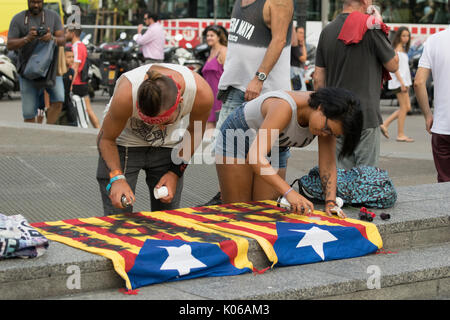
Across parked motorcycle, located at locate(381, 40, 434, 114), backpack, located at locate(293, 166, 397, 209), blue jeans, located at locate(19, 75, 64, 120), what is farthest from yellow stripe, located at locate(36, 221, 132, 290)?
parked motorcycle, located at locate(381, 40, 434, 114)

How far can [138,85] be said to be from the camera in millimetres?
4285

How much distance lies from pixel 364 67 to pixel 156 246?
8.33 feet

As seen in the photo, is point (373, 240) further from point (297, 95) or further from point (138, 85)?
point (138, 85)

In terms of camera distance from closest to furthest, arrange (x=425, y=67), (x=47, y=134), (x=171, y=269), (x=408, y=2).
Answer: (x=171, y=269) < (x=425, y=67) < (x=47, y=134) < (x=408, y=2)

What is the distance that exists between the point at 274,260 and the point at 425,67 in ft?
8.79

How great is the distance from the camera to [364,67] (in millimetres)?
5719

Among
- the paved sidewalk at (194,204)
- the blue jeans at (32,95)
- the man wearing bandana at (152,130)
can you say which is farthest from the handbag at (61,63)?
the man wearing bandana at (152,130)

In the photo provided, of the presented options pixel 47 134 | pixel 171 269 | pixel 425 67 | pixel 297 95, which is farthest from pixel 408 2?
pixel 171 269

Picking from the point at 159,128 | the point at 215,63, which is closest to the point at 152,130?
the point at 159,128

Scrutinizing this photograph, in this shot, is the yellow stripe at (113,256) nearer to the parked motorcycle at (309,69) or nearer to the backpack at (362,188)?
the backpack at (362,188)

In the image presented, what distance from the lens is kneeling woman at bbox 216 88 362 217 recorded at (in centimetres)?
441

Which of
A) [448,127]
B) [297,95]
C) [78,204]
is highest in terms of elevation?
[297,95]

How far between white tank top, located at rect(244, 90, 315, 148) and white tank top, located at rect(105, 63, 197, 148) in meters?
0.44

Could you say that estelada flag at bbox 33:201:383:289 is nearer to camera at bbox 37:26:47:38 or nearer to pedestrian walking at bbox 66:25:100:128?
camera at bbox 37:26:47:38
